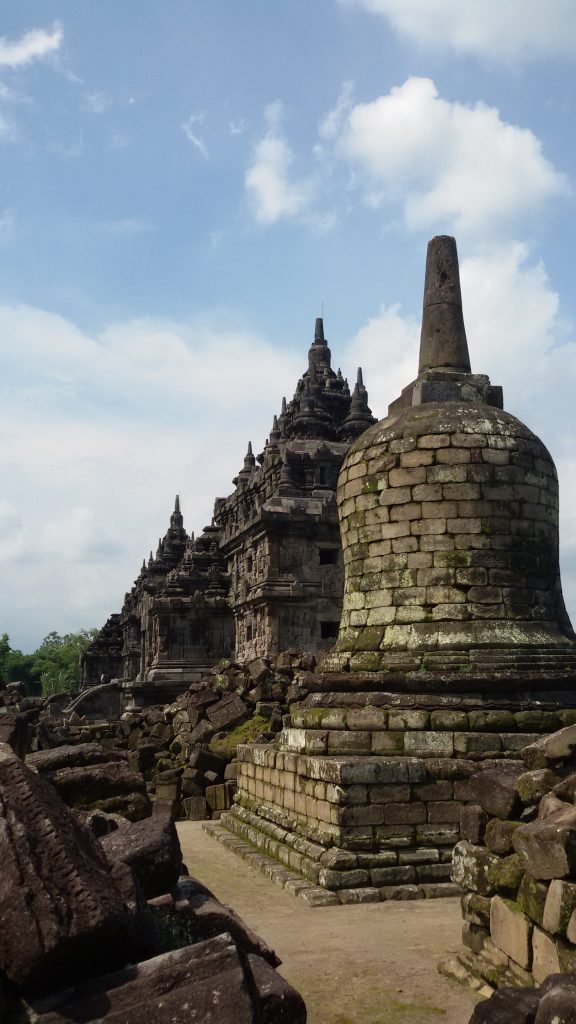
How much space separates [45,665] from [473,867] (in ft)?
283

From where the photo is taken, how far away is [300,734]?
27.7ft

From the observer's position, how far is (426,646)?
8.57m

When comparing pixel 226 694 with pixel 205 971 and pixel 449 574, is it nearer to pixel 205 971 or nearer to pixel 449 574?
pixel 449 574

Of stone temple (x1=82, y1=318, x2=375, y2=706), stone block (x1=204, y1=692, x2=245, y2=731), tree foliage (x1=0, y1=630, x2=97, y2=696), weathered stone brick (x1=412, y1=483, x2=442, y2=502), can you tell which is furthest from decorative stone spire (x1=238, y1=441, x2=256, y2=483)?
tree foliage (x1=0, y1=630, x2=97, y2=696)

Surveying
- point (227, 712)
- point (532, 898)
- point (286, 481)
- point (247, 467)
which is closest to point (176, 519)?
point (247, 467)

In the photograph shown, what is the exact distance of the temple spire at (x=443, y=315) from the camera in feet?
33.1

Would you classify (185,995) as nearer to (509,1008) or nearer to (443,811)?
(509,1008)

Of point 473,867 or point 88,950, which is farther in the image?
point 473,867

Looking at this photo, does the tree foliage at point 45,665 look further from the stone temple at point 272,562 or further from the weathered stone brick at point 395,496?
the weathered stone brick at point 395,496

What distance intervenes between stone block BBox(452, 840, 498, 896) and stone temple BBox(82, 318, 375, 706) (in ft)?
68.3

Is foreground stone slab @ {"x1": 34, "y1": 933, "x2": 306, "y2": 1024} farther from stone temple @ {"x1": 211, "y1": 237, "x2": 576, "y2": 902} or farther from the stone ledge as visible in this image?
stone temple @ {"x1": 211, "y1": 237, "x2": 576, "y2": 902}

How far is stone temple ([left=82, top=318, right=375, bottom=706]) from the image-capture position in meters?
26.7

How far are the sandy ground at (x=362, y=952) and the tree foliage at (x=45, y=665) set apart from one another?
77.7m

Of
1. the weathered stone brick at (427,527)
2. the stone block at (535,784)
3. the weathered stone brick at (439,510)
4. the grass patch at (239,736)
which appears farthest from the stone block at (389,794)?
the grass patch at (239,736)
